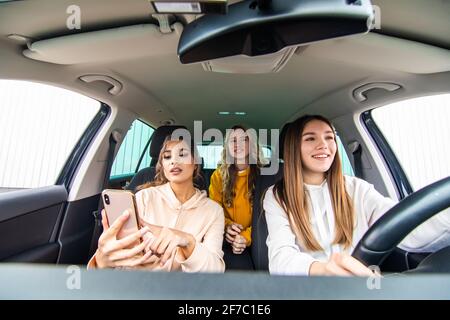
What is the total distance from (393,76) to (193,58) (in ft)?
2.85

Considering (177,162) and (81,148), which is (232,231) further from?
(81,148)

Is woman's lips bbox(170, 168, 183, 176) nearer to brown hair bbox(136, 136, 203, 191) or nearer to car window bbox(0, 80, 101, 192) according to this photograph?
brown hair bbox(136, 136, 203, 191)

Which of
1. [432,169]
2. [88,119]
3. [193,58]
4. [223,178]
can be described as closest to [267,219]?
[223,178]

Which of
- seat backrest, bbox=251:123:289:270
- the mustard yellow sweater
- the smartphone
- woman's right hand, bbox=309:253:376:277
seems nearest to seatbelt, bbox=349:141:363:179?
seat backrest, bbox=251:123:289:270

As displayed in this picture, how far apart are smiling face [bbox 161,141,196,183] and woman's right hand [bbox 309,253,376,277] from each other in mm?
567

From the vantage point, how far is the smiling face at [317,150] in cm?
91

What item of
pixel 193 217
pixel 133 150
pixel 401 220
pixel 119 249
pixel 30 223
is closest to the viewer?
pixel 401 220

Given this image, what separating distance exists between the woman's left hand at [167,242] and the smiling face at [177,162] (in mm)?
241

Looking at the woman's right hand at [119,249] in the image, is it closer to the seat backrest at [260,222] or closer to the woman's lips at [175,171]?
the woman's lips at [175,171]

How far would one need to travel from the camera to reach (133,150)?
1.24 meters

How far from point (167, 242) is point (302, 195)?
49 centimetres

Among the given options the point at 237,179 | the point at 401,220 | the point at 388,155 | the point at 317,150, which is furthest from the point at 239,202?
the point at 401,220

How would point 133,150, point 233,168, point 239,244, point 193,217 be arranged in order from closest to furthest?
point 193,217, point 239,244, point 133,150, point 233,168
